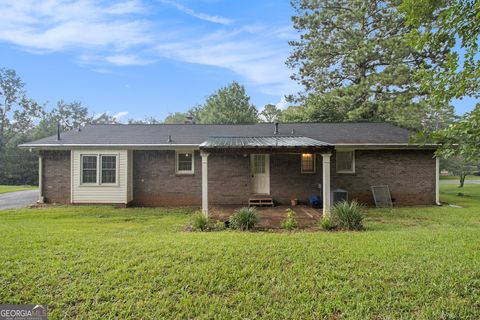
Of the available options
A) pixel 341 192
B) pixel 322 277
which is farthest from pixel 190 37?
pixel 322 277

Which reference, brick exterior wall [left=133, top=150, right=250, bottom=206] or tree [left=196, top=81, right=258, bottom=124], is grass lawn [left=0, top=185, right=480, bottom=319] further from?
tree [left=196, top=81, right=258, bottom=124]

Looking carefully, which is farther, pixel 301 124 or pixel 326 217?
pixel 301 124

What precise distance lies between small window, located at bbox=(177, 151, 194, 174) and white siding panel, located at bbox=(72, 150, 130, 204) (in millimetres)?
2205

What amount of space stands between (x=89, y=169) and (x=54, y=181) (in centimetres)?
183

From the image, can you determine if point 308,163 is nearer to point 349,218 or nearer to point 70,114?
point 349,218

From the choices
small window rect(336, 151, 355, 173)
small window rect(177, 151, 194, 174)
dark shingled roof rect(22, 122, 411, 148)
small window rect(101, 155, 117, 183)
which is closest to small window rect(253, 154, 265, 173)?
dark shingled roof rect(22, 122, 411, 148)

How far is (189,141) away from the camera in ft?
36.1

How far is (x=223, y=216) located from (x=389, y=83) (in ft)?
49.2

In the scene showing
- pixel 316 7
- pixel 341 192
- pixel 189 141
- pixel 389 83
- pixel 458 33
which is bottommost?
pixel 341 192

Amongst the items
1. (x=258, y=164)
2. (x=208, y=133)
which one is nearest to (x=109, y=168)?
(x=208, y=133)

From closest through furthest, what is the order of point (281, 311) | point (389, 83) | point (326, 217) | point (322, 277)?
point (281, 311) → point (322, 277) → point (326, 217) → point (389, 83)

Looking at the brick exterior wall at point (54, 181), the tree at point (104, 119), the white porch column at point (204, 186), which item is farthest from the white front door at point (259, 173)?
the tree at point (104, 119)

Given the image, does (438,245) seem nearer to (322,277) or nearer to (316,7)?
(322,277)

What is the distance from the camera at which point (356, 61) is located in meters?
17.0
